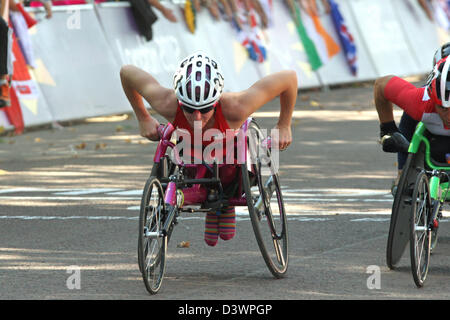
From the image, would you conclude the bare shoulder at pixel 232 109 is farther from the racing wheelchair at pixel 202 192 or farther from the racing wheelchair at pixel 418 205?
the racing wheelchair at pixel 418 205

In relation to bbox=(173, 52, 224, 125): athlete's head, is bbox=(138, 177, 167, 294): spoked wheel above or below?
below

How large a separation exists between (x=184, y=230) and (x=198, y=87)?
2.80 metres

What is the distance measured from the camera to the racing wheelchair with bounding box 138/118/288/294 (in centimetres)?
688

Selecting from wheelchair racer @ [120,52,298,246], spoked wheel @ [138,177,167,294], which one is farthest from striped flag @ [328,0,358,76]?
spoked wheel @ [138,177,167,294]

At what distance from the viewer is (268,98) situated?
24.4 feet

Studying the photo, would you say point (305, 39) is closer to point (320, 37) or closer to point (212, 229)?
point (320, 37)

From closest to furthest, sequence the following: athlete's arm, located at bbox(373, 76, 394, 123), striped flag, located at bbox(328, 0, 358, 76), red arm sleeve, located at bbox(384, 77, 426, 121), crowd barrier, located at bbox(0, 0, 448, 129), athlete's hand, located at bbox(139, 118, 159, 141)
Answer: athlete's hand, located at bbox(139, 118, 159, 141)
red arm sleeve, located at bbox(384, 77, 426, 121)
athlete's arm, located at bbox(373, 76, 394, 123)
crowd barrier, located at bbox(0, 0, 448, 129)
striped flag, located at bbox(328, 0, 358, 76)

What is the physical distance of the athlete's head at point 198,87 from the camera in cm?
710

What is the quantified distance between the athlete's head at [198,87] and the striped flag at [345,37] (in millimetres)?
18342

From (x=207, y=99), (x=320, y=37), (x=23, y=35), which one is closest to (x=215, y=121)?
(x=207, y=99)

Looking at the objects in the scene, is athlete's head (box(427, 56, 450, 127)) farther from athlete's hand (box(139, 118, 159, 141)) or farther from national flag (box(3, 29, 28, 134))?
national flag (box(3, 29, 28, 134))

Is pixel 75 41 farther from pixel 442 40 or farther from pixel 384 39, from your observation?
pixel 442 40

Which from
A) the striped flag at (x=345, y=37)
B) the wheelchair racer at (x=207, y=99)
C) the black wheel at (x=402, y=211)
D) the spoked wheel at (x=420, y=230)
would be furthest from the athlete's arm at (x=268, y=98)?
the striped flag at (x=345, y=37)

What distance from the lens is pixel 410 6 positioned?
2884 centimetres
